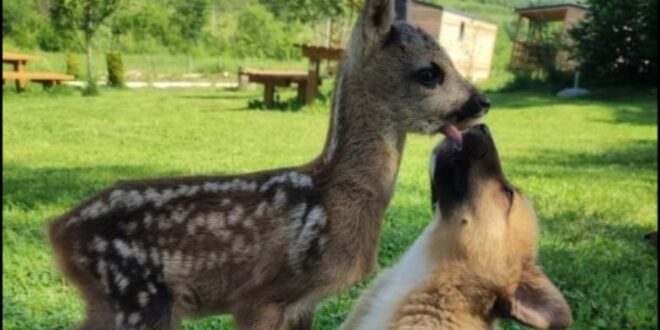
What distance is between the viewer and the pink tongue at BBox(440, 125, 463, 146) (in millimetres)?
3254

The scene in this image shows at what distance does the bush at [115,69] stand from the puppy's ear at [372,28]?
63.6 ft

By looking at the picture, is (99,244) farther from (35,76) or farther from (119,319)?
(35,76)

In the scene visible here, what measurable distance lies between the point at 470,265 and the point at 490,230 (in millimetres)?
152

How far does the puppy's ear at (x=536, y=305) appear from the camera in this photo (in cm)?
285

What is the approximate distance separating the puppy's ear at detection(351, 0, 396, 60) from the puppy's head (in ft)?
1.49

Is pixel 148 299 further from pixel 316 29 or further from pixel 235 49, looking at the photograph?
pixel 235 49

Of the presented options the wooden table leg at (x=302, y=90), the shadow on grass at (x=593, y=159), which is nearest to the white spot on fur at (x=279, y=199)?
the shadow on grass at (x=593, y=159)

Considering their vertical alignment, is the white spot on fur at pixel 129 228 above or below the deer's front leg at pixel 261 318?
above

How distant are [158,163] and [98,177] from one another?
1304 mm

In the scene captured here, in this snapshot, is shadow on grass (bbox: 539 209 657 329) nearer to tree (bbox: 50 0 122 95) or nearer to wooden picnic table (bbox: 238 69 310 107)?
wooden picnic table (bbox: 238 69 310 107)

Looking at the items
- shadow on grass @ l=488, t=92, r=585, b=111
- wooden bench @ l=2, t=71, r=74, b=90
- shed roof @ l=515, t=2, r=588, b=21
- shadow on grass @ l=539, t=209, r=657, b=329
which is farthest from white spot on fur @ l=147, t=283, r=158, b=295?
shed roof @ l=515, t=2, r=588, b=21

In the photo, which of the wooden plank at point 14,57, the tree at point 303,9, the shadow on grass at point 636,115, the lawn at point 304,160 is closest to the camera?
the lawn at point 304,160

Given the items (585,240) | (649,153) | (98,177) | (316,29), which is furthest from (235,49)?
(585,240)

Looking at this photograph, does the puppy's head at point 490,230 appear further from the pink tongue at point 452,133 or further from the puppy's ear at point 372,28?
the puppy's ear at point 372,28
